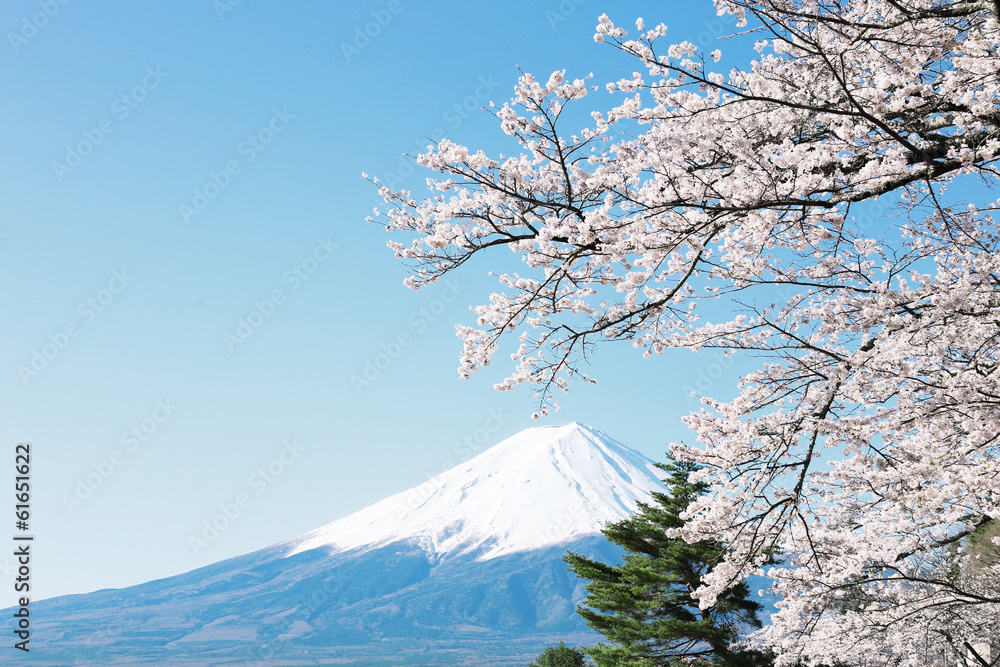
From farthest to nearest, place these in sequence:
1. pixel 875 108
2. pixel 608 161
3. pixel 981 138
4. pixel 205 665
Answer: pixel 205 665 → pixel 608 161 → pixel 875 108 → pixel 981 138

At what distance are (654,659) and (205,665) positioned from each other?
15596 cm

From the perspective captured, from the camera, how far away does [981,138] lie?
3.44m

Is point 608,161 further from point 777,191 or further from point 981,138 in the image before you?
point 981,138


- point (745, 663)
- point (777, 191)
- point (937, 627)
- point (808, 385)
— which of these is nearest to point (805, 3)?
point (777, 191)

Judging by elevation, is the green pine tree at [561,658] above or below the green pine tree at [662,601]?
below

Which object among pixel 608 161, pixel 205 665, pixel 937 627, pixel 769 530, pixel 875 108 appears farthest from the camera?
pixel 205 665

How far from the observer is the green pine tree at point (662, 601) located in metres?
11.5

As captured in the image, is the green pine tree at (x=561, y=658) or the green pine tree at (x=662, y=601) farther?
the green pine tree at (x=561, y=658)

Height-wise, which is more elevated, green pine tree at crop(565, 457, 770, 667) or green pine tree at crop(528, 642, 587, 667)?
green pine tree at crop(565, 457, 770, 667)

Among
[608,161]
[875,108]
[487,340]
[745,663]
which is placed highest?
[608,161]

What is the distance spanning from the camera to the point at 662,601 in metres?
12.1

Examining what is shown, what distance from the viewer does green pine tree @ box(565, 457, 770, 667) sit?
453 inches

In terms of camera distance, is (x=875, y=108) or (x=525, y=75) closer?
(x=875, y=108)

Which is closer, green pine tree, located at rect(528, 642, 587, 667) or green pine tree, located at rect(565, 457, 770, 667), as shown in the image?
green pine tree, located at rect(565, 457, 770, 667)
